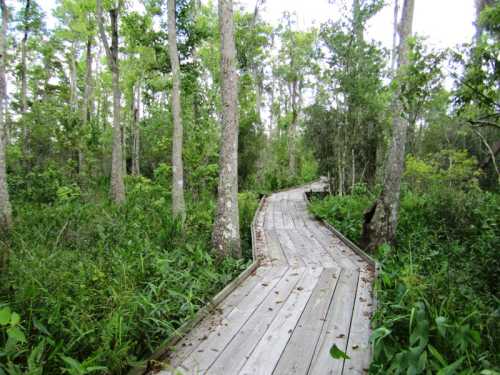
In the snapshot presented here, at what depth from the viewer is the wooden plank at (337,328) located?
2375mm

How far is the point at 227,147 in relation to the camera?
5418mm

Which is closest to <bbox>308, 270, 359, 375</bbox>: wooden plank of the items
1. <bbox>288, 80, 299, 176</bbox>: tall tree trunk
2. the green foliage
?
the green foliage

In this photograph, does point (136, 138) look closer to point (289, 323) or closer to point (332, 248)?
point (332, 248)

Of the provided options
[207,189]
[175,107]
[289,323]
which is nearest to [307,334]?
[289,323]

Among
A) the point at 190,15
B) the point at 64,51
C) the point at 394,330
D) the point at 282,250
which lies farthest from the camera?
the point at 64,51

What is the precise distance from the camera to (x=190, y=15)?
10.0m

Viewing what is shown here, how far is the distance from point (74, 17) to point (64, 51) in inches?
190

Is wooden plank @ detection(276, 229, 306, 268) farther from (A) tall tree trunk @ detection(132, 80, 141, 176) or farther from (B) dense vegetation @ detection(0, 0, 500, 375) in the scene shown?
(A) tall tree trunk @ detection(132, 80, 141, 176)

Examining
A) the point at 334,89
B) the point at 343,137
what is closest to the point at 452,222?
the point at 343,137

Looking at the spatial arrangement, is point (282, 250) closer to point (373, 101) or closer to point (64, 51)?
point (373, 101)

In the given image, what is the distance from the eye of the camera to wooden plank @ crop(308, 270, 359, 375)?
238 cm

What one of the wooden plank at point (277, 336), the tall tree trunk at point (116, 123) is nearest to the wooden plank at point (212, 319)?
the wooden plank at point (277, 336)

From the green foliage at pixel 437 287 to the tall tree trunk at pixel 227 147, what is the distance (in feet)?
8.93

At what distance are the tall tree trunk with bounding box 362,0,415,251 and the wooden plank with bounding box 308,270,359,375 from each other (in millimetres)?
2062
